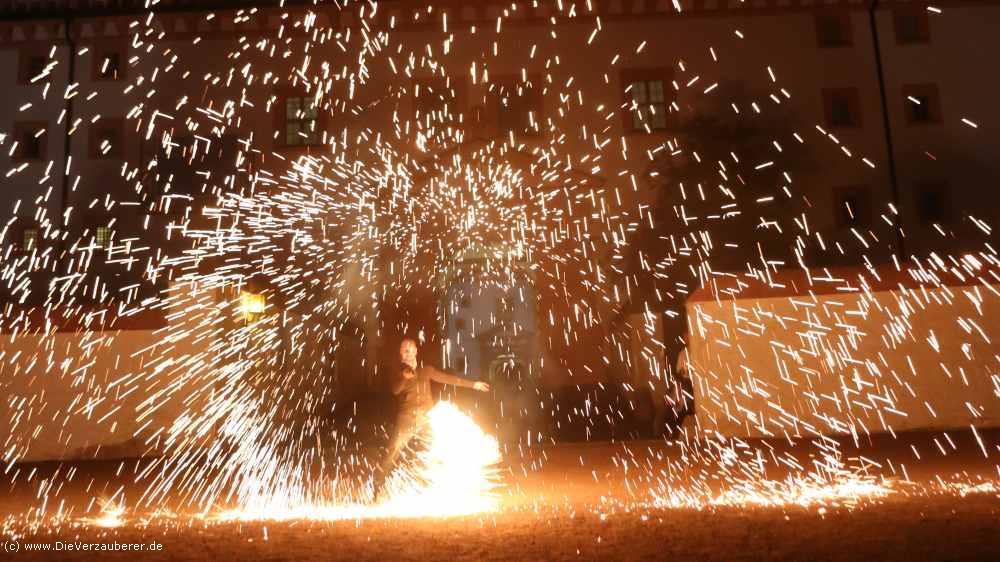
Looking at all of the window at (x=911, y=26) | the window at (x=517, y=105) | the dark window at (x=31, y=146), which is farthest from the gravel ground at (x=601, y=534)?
the window at (x=911, y=26)

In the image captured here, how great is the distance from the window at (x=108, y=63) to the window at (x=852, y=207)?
21514mm

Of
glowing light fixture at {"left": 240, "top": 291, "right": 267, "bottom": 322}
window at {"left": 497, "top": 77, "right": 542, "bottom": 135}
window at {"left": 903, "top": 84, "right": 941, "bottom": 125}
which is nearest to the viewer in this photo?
glowing light fixture at {"left": 240, "top": 291, "right": 267, "bottom": 322}

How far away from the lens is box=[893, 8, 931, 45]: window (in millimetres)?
20531

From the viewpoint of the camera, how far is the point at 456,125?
19703 millimetres

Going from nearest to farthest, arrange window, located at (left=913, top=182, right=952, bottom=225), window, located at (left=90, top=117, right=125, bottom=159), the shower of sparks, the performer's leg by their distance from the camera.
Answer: the performer's leg
the shower of sparks
window, located at (left=913, top=182, right=952, bottom=225)
window, located at (left=90, top=117, right=125, bottom=159)

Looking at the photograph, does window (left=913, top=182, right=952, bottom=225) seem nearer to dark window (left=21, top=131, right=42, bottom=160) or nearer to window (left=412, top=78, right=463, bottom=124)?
window (left=412, top=78, right=463, bottom=124)

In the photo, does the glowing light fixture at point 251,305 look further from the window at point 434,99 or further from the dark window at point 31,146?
the dark window at point 31,146

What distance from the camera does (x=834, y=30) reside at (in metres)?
20.4

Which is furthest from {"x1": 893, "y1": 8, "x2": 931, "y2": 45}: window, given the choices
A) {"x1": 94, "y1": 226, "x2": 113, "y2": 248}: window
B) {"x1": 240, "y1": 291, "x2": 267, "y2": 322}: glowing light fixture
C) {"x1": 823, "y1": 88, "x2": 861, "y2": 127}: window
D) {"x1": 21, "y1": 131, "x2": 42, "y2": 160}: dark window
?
{"x1": 21, "y1": 131, "x2": 42, "y2": 160}: dark window

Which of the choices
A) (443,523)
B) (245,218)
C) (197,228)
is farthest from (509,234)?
(443,523)

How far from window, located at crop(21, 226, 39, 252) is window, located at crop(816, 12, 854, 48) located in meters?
24.1

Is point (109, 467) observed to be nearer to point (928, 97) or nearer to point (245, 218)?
point (245, 218)

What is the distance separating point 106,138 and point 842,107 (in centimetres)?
2204

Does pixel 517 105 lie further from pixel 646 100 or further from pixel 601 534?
pixel 601 534
